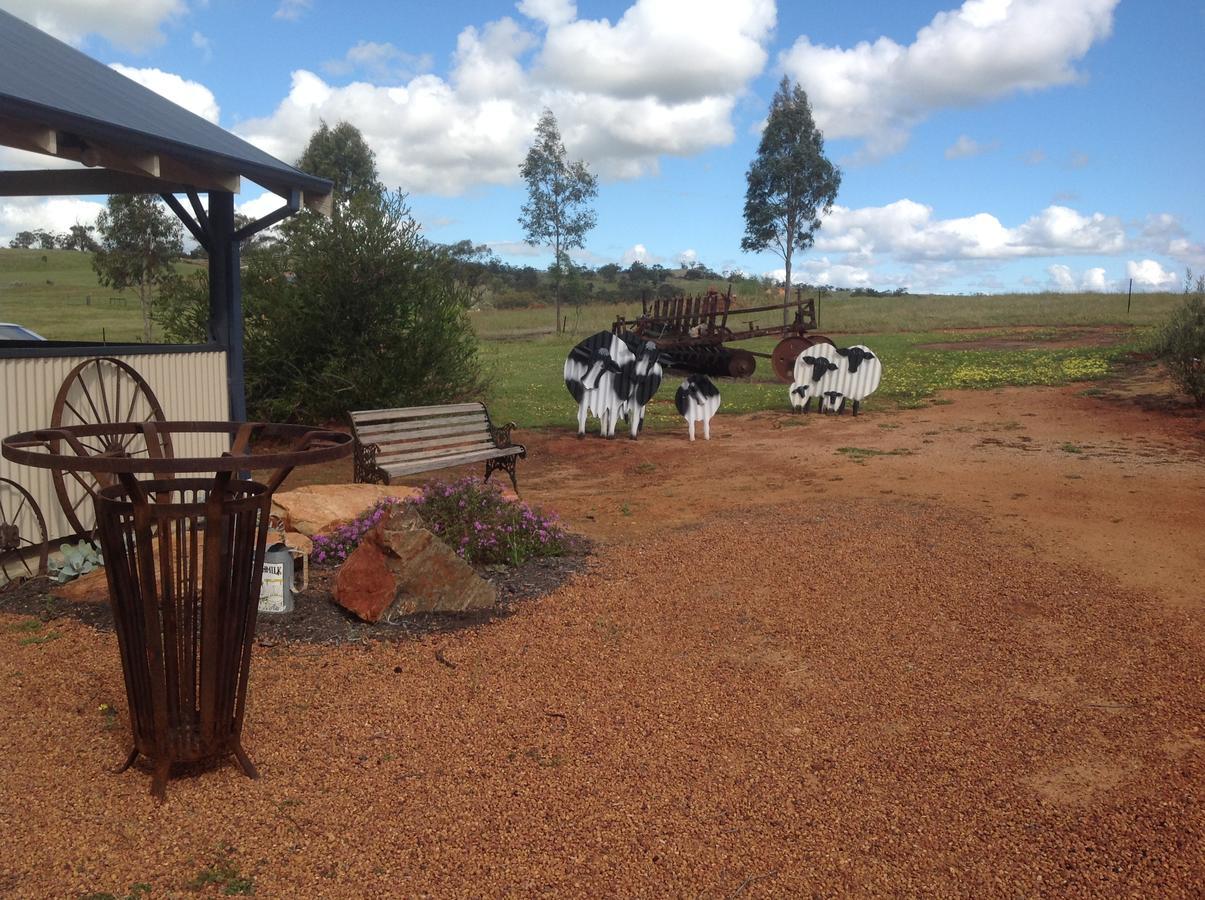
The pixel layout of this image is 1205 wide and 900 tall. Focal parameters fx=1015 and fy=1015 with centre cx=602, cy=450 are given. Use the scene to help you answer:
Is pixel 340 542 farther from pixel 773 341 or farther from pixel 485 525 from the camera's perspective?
pixel 773 341

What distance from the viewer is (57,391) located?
657 centimetres

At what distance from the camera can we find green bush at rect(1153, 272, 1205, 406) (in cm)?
1555

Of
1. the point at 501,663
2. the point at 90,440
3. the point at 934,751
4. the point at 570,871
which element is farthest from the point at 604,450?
the point at 570,871

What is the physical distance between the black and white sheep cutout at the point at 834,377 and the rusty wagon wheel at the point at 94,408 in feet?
37.2

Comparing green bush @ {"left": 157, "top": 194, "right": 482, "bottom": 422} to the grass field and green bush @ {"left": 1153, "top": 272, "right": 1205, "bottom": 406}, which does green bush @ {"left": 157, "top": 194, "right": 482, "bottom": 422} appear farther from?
green bush @ {"left": 1153, "top": 272, "right": 1205, "bottom": 406}

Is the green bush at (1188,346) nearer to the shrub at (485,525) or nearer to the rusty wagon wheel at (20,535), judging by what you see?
the shrub at (485,525)

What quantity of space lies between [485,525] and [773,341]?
31.5 meters

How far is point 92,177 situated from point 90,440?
10.9 ft

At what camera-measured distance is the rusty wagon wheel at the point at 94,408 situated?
21.2ft

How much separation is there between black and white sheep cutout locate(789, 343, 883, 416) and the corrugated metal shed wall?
34.4 feet

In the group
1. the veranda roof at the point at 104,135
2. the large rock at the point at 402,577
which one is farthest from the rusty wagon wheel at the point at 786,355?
the large rock at the point at 402,577

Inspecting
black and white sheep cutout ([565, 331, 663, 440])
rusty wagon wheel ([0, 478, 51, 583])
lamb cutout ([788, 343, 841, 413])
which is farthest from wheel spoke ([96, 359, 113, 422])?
lamb cutout ([788, 343, 841, 413])

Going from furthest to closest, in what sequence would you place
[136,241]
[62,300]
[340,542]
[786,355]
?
1. [62,300]
2. [136,241]
3. [786,355]
4. [340,542]

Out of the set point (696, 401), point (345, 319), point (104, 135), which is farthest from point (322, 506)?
point (696, 401)
